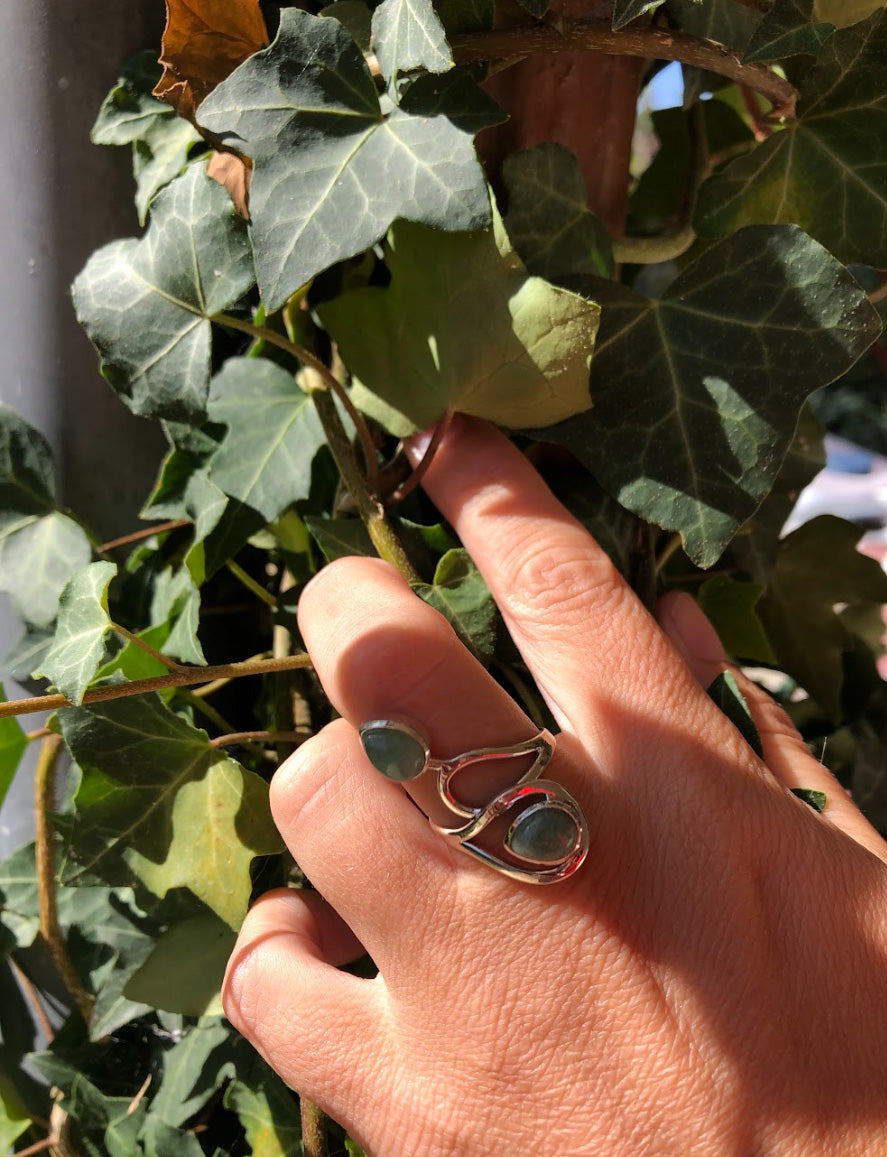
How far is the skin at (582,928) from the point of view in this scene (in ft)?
1.44

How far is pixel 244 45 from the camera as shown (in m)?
0.49

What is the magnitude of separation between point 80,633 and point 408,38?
0.32 m

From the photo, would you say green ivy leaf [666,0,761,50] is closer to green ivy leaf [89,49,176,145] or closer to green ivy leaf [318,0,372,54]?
green ivy leaf [318,0,372,54]

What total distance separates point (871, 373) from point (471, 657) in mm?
683

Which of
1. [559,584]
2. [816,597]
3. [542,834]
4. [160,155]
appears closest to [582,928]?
[542,834]

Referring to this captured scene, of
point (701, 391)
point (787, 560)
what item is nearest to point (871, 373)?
point (787, 560)

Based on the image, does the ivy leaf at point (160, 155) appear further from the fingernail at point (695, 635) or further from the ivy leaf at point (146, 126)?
the fingernail at point (695, 635)

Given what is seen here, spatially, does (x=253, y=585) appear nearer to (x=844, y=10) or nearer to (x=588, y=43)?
(x=588, y=43)

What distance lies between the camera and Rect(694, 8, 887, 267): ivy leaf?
1.63 feet

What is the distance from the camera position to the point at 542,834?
422 mm

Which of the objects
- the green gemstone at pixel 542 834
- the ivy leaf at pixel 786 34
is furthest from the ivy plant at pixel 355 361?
the green gemstone at pixel 542 834

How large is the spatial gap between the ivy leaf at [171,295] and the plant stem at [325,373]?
0.01 m

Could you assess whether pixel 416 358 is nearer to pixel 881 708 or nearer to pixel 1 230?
pixel 1 230

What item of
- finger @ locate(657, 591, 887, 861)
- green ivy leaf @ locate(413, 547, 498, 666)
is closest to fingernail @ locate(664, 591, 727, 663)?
finger @ locate(657, 591, 887, 861)
